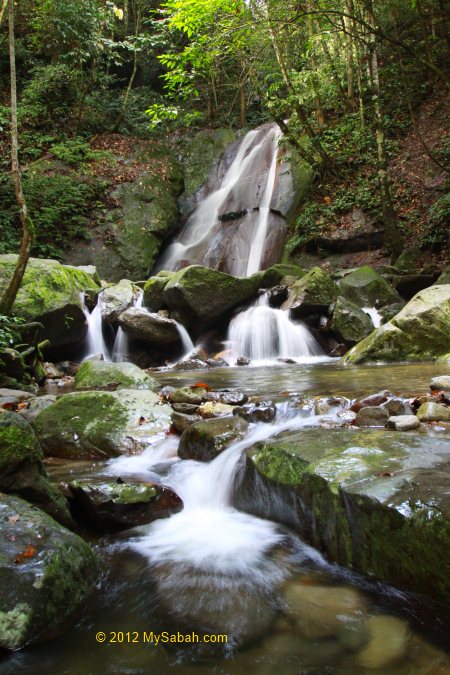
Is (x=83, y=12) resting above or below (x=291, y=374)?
above

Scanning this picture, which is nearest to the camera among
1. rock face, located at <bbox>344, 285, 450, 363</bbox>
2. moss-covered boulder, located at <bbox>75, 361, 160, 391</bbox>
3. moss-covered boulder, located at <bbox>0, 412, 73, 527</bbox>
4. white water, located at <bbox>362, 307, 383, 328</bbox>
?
moss-covered boulder, located at <bbox>0, 412, 73, 527</bbox>

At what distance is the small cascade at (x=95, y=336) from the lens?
10.1 meters

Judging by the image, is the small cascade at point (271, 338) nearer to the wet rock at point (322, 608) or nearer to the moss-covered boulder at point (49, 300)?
the moss-covered boulder at point (49, 300)

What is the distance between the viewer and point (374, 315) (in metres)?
10.1

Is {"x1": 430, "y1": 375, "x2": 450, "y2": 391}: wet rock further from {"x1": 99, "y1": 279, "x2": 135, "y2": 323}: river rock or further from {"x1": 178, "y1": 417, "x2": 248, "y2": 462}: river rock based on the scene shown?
{"x1": 99, "y1": 279, "x2": 135, "y2": 323}: river rock

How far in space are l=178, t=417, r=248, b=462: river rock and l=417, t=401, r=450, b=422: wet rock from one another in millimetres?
1487

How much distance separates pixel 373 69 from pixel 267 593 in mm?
12419

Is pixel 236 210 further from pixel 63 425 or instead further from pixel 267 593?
pixel 267 593

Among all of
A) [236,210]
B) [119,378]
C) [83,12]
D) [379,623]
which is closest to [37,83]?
[83,12]

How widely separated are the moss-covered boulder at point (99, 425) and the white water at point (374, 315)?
259 inches

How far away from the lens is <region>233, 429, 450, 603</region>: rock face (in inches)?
74.9

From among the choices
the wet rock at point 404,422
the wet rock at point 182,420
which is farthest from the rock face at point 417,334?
the wet rock at point 182,420

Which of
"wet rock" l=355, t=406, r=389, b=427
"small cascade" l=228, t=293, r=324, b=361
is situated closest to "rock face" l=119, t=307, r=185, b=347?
"small cascade" l=228, t=293, r=324, b=361

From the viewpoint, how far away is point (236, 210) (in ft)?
56.2
